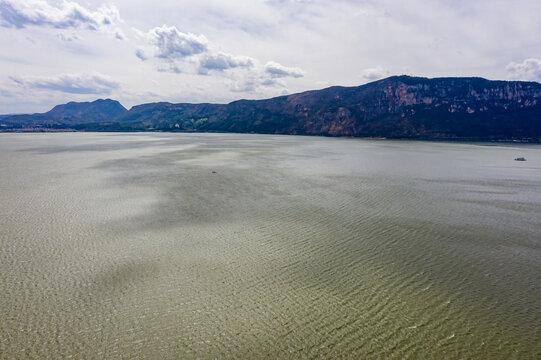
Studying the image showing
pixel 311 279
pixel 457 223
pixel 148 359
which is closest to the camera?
pixel 148 359

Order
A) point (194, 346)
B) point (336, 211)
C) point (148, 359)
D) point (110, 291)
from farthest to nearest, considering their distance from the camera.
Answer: point (336, 211), point (110, 291), point (194, 346), point (148, 359)

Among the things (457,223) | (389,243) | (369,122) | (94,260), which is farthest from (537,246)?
(369,122)


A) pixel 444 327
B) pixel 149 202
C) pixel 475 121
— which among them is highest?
pixel 475 121

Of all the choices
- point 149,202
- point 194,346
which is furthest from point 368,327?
point 149,202

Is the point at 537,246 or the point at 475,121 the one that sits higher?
the point at 475,121

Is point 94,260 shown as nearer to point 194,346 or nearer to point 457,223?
point 194,346

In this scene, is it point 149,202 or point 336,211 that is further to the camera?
point 149,202

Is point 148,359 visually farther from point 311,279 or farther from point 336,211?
point 336,211
